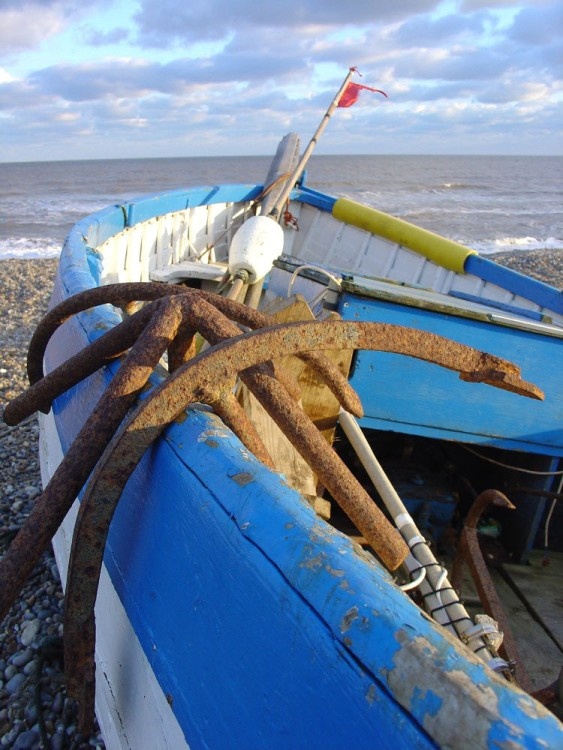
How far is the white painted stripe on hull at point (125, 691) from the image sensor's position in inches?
49.9

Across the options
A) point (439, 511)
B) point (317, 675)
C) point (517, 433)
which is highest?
point (317, 675)

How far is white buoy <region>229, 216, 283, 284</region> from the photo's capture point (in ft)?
11.5

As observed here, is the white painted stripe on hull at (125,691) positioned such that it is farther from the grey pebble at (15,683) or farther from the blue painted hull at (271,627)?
the grey pebble at (15,683)

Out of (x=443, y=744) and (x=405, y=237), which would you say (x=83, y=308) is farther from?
(x=405, y=237)

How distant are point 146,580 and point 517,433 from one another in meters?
2.23

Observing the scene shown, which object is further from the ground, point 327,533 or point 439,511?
point 327,533

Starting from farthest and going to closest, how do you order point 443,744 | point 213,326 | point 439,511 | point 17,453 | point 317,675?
point 17,453, point 439,511, point 213,326, point 317,675, point 443,744

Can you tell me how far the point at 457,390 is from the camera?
284cm

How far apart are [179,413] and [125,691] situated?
822 mm

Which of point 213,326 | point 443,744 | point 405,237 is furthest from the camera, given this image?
point 405,237

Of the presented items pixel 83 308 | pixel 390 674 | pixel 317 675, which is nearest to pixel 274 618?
pixel 317 675

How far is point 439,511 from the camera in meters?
3.42

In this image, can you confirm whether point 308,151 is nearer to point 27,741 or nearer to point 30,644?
point 30,644

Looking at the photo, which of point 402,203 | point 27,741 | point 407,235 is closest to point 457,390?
point 27,741
